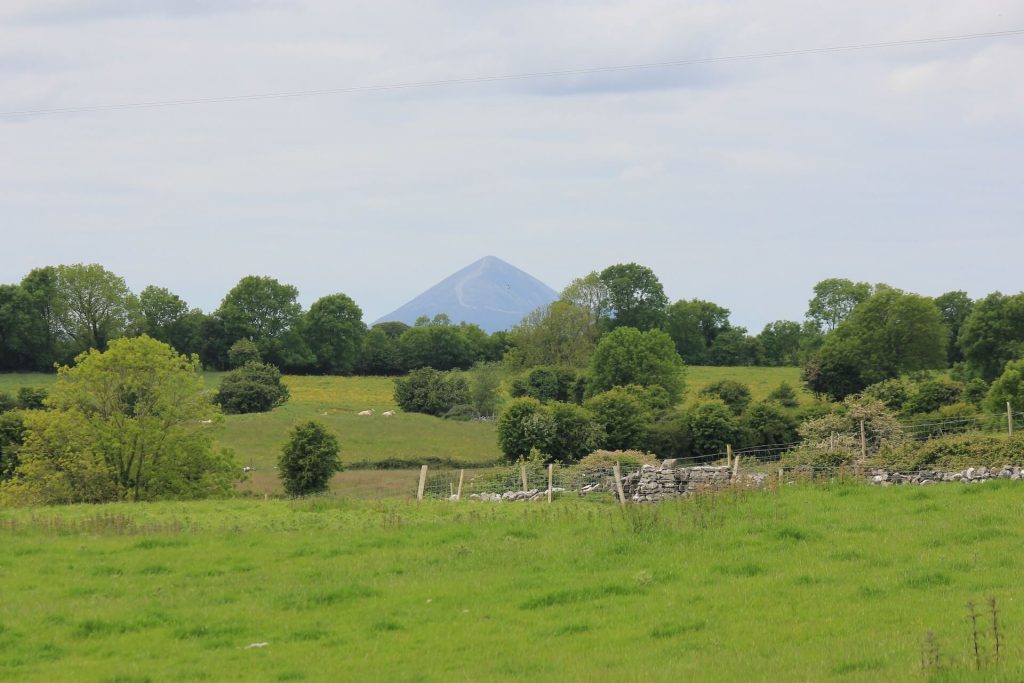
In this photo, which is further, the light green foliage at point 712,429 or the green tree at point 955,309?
the green tree at point 955,309

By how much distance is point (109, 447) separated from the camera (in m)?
39.4

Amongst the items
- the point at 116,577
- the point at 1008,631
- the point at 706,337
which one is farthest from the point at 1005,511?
the point at 706,337

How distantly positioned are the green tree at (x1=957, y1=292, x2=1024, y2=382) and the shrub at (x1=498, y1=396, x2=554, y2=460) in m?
45.4

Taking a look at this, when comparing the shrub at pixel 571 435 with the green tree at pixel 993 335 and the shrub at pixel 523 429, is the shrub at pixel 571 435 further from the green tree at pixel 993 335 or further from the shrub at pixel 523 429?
the green tree at pixel 993 335

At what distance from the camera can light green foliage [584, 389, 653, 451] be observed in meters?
65.9

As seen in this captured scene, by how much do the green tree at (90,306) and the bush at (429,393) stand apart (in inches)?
1408

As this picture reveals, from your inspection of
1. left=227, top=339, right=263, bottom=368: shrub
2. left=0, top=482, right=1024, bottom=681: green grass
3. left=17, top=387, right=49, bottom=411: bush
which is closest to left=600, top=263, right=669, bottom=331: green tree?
left=227, top=339, right=263, bottom=368: shrub

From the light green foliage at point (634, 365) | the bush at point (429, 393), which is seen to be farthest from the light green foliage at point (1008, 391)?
the bush at point (429, 393)

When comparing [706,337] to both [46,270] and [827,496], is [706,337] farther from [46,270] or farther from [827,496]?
[827,496]

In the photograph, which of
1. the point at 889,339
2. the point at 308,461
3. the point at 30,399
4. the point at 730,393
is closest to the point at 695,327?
the point at 889,339

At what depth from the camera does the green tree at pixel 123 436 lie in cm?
3838

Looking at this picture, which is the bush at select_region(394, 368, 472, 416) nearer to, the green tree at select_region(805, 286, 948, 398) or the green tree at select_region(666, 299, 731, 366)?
the green tree at select_region(805, 286, 948, 398)

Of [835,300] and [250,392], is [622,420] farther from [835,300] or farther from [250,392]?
[835,300]

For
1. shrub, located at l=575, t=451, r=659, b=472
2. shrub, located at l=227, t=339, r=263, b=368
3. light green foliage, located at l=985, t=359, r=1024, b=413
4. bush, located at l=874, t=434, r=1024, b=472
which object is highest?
shrub, located at l=227, t=339, r=263, b=368
